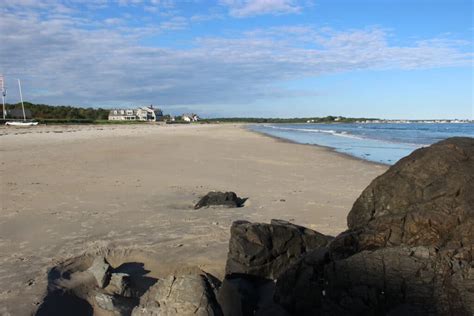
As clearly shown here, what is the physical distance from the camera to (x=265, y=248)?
5043 millimetres

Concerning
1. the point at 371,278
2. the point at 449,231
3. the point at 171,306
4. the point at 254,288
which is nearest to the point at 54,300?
the point at 171,306

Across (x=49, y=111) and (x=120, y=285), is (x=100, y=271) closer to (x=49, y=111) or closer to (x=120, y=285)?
(x=120, y=285)

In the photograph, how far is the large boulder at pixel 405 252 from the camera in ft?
10.8

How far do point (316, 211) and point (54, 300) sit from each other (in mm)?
5302

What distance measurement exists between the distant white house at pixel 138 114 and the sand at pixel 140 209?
132073 mm

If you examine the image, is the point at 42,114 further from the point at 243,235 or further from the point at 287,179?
the point at 243,235

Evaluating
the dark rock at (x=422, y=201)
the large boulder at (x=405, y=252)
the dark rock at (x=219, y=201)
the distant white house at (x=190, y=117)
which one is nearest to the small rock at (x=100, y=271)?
the large boulder at (x=405, y=252)

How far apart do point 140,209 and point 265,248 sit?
4231 mm

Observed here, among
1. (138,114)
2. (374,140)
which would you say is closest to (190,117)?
(138,114)

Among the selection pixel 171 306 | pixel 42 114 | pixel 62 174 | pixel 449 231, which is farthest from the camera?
pixel 42 114

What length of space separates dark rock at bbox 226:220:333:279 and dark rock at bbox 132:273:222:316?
2.71 ft

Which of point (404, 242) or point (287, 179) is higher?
point (404, 242)

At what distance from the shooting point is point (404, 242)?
150 inches

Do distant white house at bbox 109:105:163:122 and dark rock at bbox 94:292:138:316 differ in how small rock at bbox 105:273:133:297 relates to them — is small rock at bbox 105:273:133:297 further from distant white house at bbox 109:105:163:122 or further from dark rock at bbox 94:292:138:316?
distant white house at bbox 109:105:163:122
